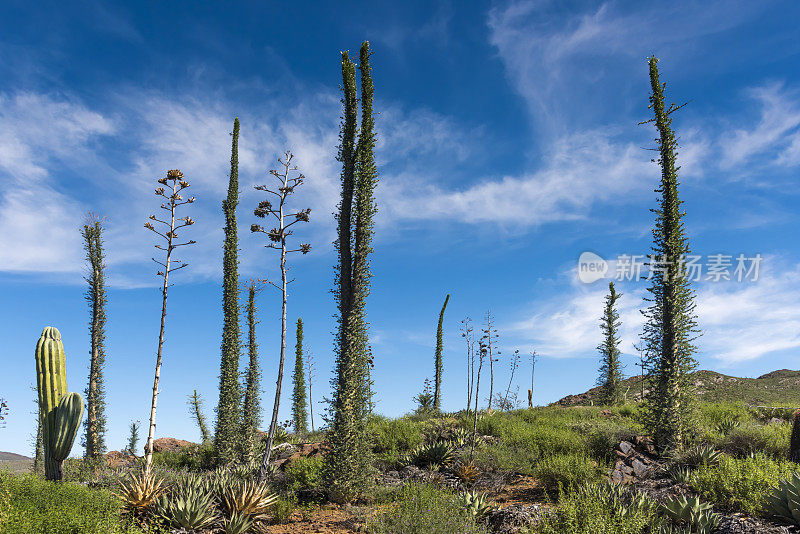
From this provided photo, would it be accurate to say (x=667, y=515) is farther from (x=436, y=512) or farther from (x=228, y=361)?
(x=228, y=361)

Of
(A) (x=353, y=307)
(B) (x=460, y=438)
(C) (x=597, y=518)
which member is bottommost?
(B) (x=460, y=438)

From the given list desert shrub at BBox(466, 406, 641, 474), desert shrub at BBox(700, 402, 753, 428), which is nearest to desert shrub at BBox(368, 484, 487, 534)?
desert shrub at BBox(466, 406, 641, 474)

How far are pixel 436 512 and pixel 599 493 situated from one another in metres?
2.77

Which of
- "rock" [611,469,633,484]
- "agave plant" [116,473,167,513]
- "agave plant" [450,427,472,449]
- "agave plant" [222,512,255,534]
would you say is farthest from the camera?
"agave plant" [450,427,472,449]

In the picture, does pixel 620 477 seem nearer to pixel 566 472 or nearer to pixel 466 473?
pixel 566 472

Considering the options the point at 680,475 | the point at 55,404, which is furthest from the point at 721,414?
the point at 55,404

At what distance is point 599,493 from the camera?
811cm

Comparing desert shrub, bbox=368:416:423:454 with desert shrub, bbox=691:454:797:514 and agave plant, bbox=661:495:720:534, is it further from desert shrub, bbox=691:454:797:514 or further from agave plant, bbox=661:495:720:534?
agave plant, bbox=661:495:720:534

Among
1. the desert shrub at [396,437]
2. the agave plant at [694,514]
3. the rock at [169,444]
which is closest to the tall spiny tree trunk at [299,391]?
the rock at [169,444]

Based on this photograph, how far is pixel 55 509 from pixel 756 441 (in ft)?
51.7

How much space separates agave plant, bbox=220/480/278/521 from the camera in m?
9.65

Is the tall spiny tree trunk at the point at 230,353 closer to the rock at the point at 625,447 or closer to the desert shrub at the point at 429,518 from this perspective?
the desert shrub at the point at 429,518

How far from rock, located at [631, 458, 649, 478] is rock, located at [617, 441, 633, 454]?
80 centimetres

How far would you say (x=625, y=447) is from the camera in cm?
1302
